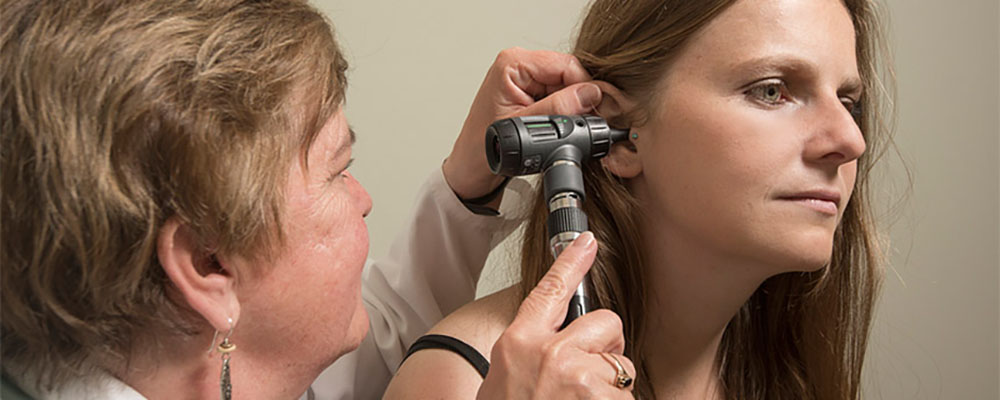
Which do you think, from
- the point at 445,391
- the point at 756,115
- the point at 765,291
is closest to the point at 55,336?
the point at 445,391

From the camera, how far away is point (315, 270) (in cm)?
87

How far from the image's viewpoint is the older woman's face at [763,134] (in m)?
1.05

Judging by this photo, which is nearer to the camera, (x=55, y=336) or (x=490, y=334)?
(x=55, y=336)

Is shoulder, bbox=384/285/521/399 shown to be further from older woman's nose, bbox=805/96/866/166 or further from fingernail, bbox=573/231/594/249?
older woman's nose, bbox=805/96/866/166

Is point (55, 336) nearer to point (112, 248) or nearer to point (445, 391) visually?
point (112, 248)

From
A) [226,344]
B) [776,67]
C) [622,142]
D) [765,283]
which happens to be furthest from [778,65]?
[226,344]

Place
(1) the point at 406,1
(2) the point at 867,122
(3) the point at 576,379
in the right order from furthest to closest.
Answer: (1) the point at 406,1 < (2) the point at 867,122 < (3) the point at 576,379

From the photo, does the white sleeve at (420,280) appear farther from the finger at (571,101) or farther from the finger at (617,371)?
the finger at (617,371)

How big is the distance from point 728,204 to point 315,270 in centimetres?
51

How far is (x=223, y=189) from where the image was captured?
2.51 ft

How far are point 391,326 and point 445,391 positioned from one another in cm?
33

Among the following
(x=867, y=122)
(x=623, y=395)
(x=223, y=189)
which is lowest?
(x=623, y=395)

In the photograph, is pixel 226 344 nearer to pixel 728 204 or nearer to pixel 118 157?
pixel 118 157

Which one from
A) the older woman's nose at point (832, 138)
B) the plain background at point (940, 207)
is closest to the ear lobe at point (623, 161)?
the older woman's nose at point (832, 138)
